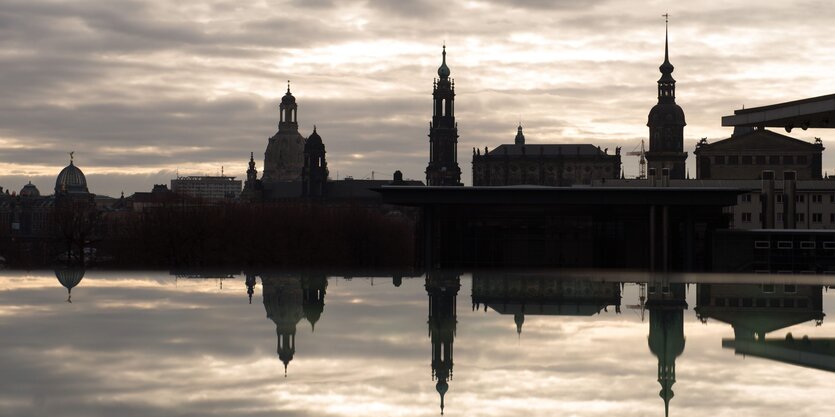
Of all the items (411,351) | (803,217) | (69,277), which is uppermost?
(803,217)

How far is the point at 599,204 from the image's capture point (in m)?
67.4

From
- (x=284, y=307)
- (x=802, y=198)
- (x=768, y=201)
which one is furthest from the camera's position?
(x=802, y=198)

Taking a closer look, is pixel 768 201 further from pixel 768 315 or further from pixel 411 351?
pixel 411 351

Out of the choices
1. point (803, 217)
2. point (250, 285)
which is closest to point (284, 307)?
point (250, 285)

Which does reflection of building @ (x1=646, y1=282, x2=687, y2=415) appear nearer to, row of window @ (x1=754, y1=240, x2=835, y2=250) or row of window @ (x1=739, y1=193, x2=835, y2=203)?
row of window @ (x1=754, y1=240, x2=835, y2=250)

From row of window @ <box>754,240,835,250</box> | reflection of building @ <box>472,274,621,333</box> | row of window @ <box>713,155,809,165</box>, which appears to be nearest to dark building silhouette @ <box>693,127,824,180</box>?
row of window @ <box>713,155,809,165</box>

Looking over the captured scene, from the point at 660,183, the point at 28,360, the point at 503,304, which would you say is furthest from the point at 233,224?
the point at 28,360

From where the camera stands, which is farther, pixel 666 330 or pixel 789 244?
pixel 789 244

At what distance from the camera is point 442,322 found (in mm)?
30766

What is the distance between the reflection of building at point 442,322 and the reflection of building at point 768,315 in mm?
6384

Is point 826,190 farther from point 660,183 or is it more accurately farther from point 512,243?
point 512,243

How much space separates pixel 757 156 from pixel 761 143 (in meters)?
1.78

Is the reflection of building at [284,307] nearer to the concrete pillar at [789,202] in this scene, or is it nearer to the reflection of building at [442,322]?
the reflection of building at [442,322]

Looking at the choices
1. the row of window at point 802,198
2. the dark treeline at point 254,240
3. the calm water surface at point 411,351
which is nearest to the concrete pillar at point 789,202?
the row of window at point 802,198
